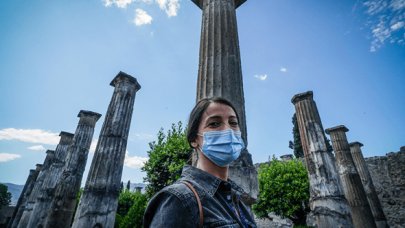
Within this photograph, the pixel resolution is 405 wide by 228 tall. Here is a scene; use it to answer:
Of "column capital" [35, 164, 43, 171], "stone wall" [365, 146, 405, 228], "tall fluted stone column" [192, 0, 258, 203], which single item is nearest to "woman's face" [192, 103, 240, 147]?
"tall fluted stone column" [192, 0, 258, 203]

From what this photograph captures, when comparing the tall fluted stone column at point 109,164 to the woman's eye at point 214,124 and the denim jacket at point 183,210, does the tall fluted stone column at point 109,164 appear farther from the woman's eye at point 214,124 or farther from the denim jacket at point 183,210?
the denim jacket at point 183,210

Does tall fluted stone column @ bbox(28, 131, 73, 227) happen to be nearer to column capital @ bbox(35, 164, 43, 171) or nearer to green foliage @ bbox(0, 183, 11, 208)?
column capital @ bbox(35, 164, 43, 171)

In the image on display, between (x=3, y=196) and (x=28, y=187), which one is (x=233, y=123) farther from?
(x=3, y=196)

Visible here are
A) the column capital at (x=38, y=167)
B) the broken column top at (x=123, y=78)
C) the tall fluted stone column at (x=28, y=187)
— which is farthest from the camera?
the column capital at (x=38, y=167)

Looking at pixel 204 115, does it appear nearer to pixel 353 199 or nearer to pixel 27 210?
pixel 353 199

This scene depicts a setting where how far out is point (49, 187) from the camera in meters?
11.5

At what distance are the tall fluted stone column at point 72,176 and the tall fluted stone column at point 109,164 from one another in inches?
96.9

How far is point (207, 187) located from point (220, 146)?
416mm

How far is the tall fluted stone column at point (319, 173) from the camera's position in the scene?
20.0ft

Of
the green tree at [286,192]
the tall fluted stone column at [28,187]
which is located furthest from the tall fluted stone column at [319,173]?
the tall fluted stone column at [28,187]

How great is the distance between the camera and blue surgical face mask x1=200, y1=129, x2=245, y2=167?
64.2 inches

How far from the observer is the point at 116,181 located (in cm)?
620

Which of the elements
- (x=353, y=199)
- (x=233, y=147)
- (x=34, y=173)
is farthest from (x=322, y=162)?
(x=34, y=173)

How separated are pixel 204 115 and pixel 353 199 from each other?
10.3 metres
